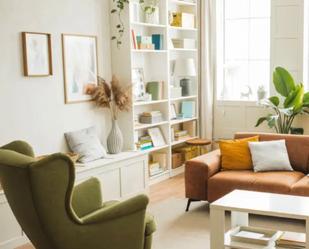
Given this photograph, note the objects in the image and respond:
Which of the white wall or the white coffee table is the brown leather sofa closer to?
the white coffee table

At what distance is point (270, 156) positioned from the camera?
5.12 meters

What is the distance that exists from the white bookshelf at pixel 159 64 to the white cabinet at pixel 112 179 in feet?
1.05

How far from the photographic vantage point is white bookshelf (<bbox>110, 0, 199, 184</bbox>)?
19.5 feet

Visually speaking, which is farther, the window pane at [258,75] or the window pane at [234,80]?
the window pane at [234,80]

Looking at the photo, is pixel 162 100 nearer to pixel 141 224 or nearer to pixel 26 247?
pixel 26 247

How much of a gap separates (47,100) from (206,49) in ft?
10.2

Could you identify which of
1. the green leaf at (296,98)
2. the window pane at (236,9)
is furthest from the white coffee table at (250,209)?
the window pane at (236,9)

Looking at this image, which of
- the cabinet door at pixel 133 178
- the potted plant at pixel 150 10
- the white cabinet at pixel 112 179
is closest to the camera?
the white cabinet at pixel 112 179

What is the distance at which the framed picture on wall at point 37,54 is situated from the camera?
15.7 feet

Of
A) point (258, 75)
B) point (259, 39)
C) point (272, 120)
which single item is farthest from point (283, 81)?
point (259, 39)

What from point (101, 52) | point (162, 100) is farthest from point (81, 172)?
point (162, 100)

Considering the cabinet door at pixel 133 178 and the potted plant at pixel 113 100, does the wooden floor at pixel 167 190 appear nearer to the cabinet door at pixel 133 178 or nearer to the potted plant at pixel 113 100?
the cabinet door at pixel 133 178

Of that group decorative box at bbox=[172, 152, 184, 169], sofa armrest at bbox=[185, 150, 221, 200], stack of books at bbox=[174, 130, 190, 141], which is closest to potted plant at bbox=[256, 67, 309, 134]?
stack of books at bbox=[174, 130, 190, 141]

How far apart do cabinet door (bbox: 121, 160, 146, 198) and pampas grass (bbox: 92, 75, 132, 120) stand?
1.93 feet
